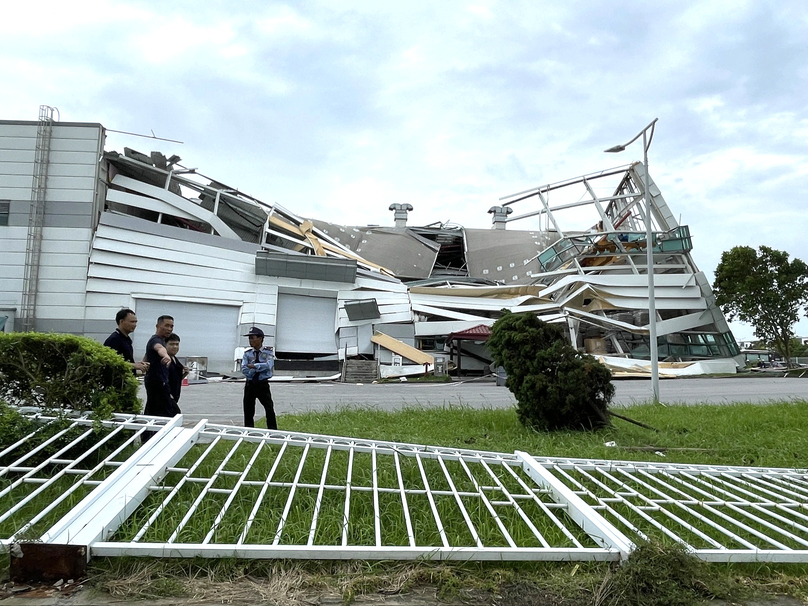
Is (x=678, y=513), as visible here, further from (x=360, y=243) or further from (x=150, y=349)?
(x=360, y=243)

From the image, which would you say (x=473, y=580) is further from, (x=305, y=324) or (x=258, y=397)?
(x=305, y=324)

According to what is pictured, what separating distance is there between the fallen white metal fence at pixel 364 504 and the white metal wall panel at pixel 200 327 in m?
25.7

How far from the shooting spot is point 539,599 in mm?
2375

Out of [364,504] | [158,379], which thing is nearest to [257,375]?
[158,379]

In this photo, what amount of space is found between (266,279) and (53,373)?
26.9 meters

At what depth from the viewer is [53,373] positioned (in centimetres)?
451

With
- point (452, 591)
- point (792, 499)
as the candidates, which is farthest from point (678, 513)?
point (452, 591)

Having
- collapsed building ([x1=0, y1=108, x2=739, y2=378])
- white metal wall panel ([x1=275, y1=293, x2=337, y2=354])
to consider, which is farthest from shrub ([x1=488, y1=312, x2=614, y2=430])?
white metal wall panel ([x1=275, y1=293, x2=337, y2=354])

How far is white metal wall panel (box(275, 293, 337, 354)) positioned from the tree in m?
23.1

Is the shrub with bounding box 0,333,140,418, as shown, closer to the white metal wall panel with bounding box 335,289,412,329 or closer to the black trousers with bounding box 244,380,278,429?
the black trousers with bounding box 244,380,278,429

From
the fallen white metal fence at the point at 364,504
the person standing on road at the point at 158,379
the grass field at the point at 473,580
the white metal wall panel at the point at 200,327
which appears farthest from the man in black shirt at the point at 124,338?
the white metal wall panel at the point at 200,327

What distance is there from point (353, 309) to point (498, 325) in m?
22.4

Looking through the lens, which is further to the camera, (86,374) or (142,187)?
(142,187)

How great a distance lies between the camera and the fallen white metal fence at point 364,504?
2674 mm
